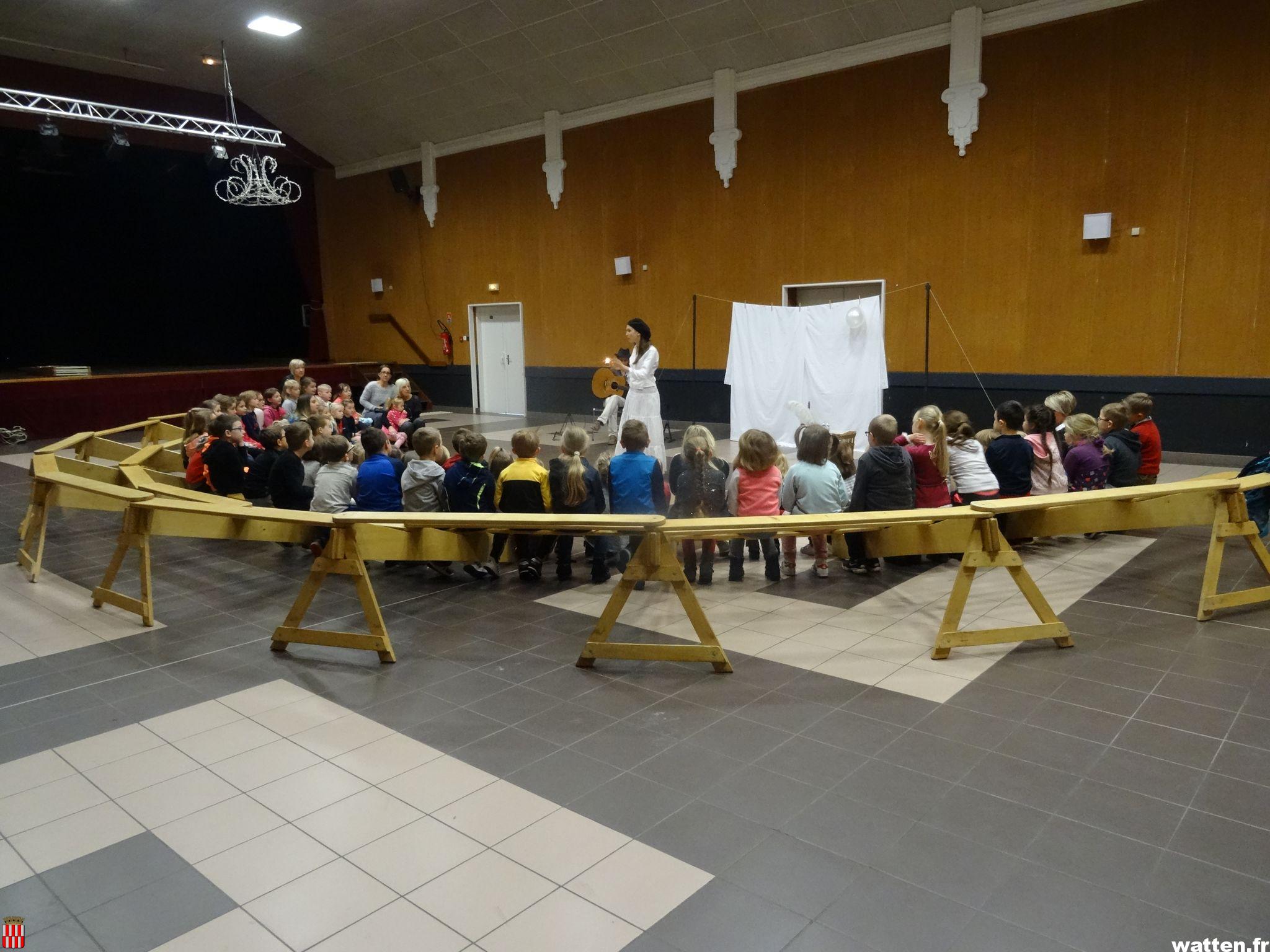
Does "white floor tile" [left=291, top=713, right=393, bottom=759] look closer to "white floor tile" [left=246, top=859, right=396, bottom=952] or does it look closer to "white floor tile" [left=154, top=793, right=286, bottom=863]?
"white floor tile" [left=154, top=793, right=286, bottom=863]

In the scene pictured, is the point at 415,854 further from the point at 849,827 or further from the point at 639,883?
the point at 849,827

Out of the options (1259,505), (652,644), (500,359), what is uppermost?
(500,359)

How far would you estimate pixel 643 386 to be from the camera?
317 inches

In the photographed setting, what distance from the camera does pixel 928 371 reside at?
10.2 metres

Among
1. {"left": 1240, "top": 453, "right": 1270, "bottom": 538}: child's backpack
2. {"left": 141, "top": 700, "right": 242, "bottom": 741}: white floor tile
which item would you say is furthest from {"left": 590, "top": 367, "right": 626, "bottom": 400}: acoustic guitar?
{"left": 141, "top": 700, "right": 242, "bottom": 741}: white floor tile

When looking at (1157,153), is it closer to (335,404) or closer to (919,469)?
(919,469)

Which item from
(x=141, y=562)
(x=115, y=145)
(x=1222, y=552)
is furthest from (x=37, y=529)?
(x=115, y=145)

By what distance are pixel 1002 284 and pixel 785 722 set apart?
26.7 feet

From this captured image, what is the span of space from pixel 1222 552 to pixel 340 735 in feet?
14.0

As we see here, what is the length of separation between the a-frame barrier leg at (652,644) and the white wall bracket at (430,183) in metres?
14.0

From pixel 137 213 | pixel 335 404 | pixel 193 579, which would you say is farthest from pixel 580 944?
pixel 137 213

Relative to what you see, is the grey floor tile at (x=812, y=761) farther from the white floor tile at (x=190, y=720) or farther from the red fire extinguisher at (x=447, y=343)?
the red fire extinguisher at (x=447, y=343)

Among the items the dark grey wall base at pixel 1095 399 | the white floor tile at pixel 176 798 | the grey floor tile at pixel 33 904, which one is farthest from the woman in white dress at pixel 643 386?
the grey floor tile at pixel 33 904

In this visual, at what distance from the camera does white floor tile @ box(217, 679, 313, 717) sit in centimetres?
354
